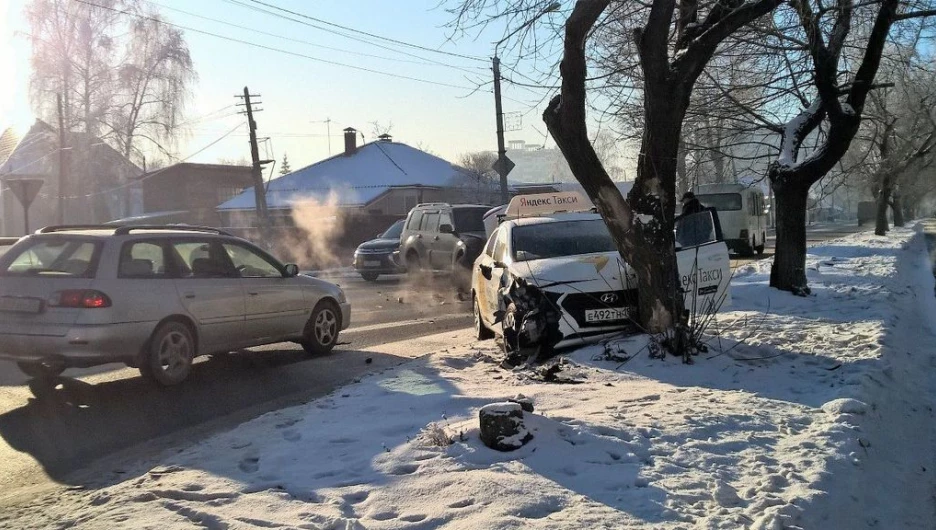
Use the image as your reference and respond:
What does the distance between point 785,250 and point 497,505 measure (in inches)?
388

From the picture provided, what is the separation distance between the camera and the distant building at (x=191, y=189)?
168ft

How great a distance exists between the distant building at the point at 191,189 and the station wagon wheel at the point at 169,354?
43.6 metres

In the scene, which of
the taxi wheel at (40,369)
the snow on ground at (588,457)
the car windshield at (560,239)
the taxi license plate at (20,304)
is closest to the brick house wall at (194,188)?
the car windshield at (560,239)

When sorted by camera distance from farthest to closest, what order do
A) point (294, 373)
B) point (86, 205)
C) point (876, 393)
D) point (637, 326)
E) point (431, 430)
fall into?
point (86, 205) → point (294, 373) → point (637, 326) → point (876, 393) → point (431, 430)

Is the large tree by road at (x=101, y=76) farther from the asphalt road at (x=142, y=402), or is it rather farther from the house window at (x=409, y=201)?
the asphalt road at (x=142, y=402)

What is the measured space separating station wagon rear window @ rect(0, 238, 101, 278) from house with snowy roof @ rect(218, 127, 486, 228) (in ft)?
104

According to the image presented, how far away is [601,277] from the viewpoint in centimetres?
791

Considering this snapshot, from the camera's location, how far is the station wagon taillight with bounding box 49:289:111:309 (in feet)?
22.1

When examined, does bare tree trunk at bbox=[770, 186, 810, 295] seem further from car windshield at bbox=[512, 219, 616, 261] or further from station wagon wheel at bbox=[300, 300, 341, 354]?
station wagon wheel at bbox=[300, 300, 341, 354]

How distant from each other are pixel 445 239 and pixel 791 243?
7743 millimetres

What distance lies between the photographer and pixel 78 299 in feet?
22.2

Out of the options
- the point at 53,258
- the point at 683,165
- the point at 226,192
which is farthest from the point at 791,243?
the point at 226,192

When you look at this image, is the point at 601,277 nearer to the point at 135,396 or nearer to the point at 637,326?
the point at 637,326

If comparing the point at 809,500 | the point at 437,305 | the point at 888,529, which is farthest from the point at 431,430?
the point at 437,305
